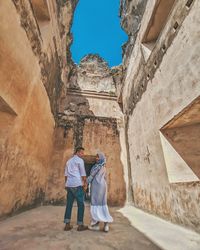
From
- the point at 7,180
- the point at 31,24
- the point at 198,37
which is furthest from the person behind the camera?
the point at 31,24

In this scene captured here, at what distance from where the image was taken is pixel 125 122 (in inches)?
283

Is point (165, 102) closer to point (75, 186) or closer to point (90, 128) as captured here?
point (75, 186)

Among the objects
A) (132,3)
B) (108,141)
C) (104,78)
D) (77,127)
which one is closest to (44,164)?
(77,127)

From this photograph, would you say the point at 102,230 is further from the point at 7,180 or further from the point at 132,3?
the point at 132,3

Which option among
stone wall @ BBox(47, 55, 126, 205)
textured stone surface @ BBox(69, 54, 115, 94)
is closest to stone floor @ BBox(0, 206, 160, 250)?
stone wall @ BBox(47, 55, 126, 205)

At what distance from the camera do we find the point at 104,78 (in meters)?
9.65

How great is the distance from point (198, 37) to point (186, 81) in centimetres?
71

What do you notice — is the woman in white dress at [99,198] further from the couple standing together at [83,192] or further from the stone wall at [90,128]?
the stone wall at [90,128]

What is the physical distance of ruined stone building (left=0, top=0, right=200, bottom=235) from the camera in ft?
9.29

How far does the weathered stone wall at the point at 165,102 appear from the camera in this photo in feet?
8.82

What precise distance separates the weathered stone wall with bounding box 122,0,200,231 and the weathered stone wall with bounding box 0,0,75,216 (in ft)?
10.2

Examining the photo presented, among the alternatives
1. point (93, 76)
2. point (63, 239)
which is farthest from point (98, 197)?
point (93, 76)

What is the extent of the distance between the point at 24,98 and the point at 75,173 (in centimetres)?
208

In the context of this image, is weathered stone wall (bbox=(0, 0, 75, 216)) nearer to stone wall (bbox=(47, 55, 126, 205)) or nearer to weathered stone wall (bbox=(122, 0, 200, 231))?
stone wall (bbox=(47, 55, 126, 205))
